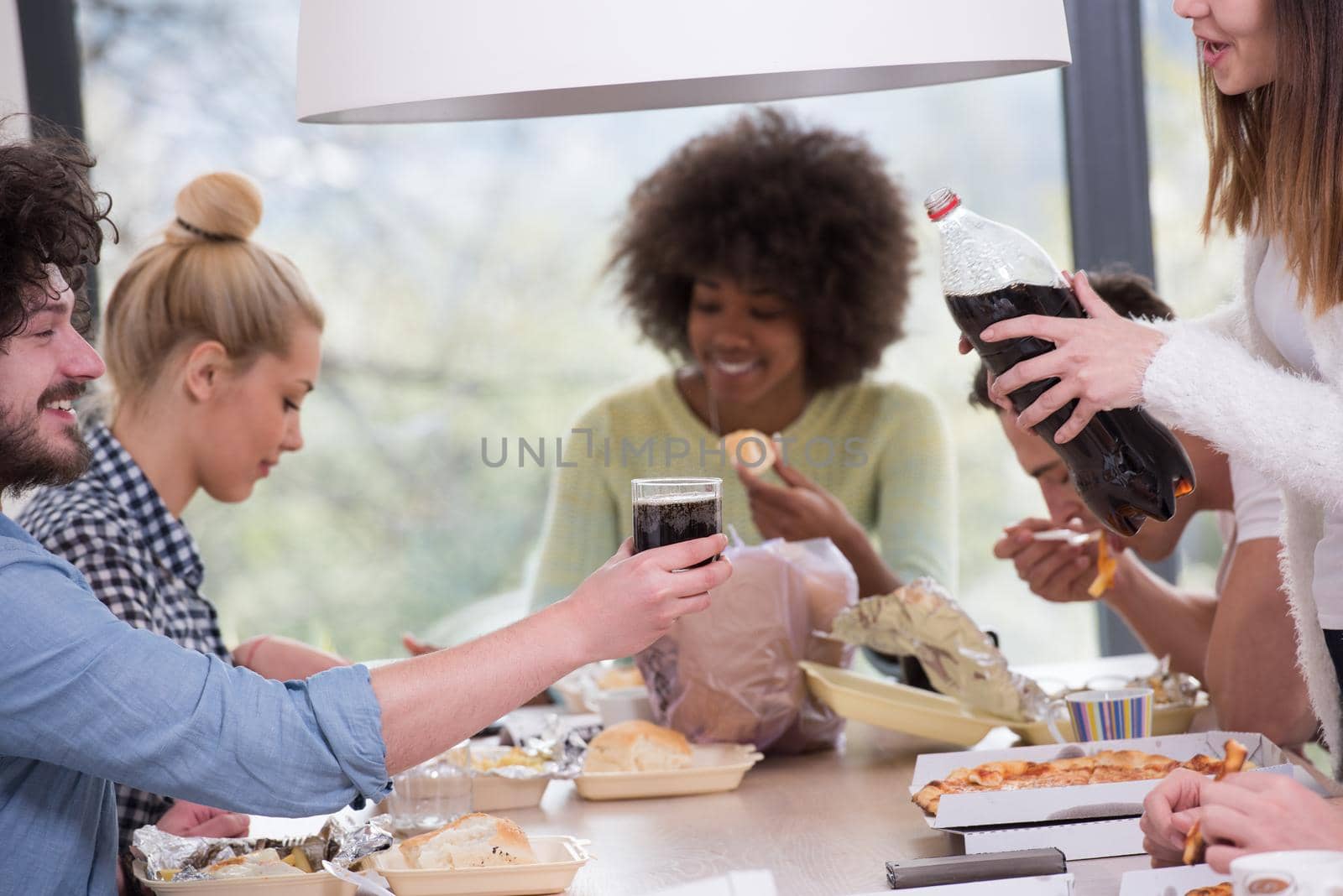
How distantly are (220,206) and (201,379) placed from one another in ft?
0.86

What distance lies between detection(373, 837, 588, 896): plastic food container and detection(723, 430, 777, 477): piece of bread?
0.93m

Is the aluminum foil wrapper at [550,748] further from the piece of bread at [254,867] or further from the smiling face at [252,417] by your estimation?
the smiling face at [252,417]

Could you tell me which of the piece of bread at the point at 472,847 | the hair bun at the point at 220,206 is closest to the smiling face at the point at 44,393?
the piece of bread at the point at 472,847

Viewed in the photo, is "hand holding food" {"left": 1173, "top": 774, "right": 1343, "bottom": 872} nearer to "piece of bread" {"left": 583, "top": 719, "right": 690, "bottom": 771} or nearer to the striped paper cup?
the striped paper cup

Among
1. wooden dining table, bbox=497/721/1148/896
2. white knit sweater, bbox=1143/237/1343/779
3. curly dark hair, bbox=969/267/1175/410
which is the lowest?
wooden dining table, bbox=497/721/1148/896

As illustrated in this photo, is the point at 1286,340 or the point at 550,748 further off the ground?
the point at 1286,340

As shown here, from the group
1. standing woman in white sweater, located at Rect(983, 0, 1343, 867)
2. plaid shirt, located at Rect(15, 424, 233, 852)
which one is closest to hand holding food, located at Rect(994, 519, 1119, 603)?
standing woman in white sweater, located at Rect(983, 0, 1343, 867)

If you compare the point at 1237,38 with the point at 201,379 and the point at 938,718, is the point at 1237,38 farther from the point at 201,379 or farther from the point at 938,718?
the point at 201,379

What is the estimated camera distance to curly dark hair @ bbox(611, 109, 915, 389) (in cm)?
283

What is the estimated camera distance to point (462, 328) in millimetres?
3441

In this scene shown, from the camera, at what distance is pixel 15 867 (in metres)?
1.03

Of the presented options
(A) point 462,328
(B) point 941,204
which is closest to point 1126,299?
(B) point 941,204

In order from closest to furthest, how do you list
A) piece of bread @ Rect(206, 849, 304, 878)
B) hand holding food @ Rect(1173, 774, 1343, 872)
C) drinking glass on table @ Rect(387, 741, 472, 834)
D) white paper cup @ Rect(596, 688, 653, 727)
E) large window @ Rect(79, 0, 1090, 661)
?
hand holding food @ Rect(1173, 774, 1343, 872) < piece of bread @ Rect(206, 849, 304, 878) < drinking glass on table @ Rect(387, 741, 472, 834) < white paper cup @ Rect(596, 688, 653, 727) < large window @ Rect(79, 0, 1090, 661)

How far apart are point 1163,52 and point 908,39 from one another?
2.55 metres
